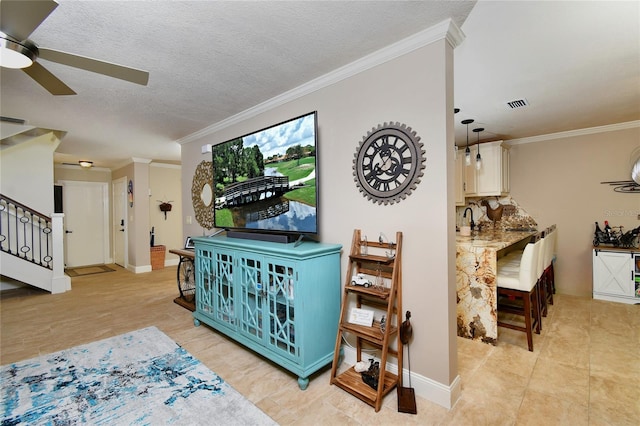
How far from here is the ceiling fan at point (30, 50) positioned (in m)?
1.32

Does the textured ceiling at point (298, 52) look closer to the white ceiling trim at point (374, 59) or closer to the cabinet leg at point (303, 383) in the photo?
the white ceiling trim at point (374, 59)

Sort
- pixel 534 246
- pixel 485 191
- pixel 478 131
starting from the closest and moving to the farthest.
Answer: pixel 534 246
pixel 478 131
pixel 485 191

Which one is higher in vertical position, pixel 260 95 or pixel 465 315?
pixel 260 95

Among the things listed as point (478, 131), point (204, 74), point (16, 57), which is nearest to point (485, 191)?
point (478, 131)

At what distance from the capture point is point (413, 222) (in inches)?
75.9

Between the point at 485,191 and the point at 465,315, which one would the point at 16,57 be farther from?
the point at 485,191

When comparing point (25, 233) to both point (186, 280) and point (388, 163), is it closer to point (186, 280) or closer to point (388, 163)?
point (186, 280)

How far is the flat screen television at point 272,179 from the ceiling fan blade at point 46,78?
137cm

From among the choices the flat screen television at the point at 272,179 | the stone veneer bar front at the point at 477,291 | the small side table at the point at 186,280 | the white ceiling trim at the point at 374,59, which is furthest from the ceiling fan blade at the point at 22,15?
the stone veneer bar front at the point at 477,291

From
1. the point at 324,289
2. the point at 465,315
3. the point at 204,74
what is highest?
the point at 204,74

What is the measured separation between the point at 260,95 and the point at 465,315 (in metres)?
2.92

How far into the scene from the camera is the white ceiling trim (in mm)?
1762

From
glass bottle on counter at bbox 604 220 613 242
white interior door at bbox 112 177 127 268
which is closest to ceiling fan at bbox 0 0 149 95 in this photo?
white interior door at bbox 112 177 127 268

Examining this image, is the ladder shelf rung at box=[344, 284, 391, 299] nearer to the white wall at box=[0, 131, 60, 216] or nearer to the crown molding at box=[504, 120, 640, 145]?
the crown molding at box=[504, 120, 640, 145]
